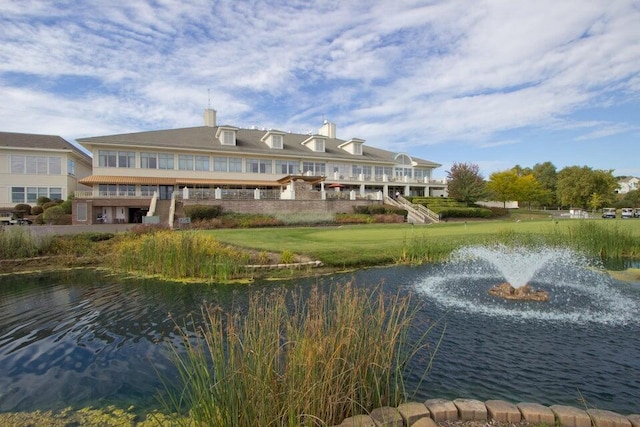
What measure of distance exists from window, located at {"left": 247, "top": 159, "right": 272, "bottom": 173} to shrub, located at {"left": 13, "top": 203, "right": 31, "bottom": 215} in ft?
68.1

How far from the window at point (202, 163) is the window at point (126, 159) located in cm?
605

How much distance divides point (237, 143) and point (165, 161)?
8253 mm

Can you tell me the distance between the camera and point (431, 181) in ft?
165

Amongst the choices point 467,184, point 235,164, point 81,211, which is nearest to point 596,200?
point 467,184

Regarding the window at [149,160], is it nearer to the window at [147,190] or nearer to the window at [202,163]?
the window at [147,190]

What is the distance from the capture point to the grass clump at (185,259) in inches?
458

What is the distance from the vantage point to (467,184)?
43.2m

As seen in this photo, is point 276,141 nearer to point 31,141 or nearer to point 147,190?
point 147,190

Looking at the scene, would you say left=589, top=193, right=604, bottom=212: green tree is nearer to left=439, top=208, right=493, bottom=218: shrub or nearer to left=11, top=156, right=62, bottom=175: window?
left=439, top=208, right=493, bottom=218: shrub

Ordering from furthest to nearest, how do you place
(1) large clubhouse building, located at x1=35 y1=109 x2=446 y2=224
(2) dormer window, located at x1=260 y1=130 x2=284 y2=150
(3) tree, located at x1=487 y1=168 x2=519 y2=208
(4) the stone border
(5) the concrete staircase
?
1. (3) tree, located at x1=487 y1=168 x2=519 y2=208
2. (2) dormer window, located at x1=260 y1=130 x2=284 y2=150
3. (5) the concrete staircase
4. (1) large clubhouse building, located at x1=35 y1=109 x2=446 y2=224
5. (4) the stone border

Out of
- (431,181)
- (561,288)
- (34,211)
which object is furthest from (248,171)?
(561,288)

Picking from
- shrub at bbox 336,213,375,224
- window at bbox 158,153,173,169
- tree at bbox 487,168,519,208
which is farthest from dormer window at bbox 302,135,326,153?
tree at bbox 487,168,519,208

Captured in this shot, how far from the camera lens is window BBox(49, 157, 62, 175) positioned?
3669 cm

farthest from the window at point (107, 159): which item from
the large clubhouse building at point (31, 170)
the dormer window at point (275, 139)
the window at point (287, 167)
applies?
the window at point (287, 167)
